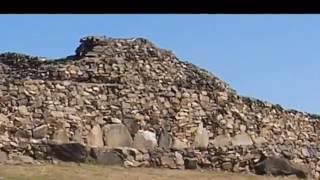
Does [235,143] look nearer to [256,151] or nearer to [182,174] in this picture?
[256,151]

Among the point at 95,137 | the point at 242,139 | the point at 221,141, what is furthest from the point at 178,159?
the point at 242,139

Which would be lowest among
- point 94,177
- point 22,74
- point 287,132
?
point 94,177

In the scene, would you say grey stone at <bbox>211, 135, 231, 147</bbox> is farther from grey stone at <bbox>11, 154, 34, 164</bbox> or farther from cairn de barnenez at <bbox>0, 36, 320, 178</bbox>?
grey stone at <bbox>11, 154, 34, 164</bbox>

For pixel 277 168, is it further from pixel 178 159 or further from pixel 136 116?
pixel 136 116

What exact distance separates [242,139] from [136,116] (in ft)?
11.6

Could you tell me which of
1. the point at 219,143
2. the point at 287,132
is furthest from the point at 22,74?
the point at 287,132

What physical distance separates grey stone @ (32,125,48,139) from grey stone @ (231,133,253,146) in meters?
5.78

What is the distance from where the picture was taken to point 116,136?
20.0m

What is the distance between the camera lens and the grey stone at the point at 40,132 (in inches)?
758

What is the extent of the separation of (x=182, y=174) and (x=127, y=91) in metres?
4.55

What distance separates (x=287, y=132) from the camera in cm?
2406

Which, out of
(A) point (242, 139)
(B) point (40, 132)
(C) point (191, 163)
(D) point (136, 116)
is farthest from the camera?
(A) point (242, 139)

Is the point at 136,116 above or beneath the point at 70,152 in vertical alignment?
above

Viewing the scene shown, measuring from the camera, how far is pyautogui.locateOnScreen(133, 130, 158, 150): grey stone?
20.0 m
